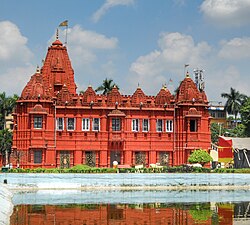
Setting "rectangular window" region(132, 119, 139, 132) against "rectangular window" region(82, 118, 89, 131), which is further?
"rectangular window" region(132, 119, 139, 132)

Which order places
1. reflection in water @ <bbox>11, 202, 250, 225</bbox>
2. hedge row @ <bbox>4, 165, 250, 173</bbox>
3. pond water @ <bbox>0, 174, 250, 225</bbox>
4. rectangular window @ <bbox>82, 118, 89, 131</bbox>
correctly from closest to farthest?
1. reflection in water @ <bbox>11, 202, 250, 225</bbox>
2. pond water @ <bbox>0, 174, 250, 225</bbox>
3. hedge row @ <bbox>4, 165, 250, 173</bbox>
4. rectangular window @ <bbox>82, 118, 89, 131</bbox>

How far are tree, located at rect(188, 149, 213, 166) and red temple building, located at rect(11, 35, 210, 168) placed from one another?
7.09 feet

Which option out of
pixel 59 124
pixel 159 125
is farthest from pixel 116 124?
pixel 59 124

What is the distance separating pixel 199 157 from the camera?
193 ft

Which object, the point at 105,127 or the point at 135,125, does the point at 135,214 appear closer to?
the point at 105,127

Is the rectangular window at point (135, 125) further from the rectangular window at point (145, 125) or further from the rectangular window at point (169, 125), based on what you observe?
the rectangular window at point (169, 125)

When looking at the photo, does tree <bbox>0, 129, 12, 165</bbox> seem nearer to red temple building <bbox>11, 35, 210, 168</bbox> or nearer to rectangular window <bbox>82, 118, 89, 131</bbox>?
red temple building <bbox>11, 35, 210, 168</bbox>

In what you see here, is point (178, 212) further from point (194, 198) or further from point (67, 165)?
point (67, 165)

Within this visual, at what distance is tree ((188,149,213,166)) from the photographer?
193 feet

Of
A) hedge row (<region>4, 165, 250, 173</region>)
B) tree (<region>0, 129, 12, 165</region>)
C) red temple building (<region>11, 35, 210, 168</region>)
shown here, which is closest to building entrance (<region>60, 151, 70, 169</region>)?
red temple building (<region>11, 35, 210, 168</region>)

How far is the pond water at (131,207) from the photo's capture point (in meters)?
33.9

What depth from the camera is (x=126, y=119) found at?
6219 cm

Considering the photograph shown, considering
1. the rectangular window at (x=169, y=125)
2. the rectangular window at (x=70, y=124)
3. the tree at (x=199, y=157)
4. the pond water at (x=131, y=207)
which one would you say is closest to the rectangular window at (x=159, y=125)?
the rectangular window at (x=169, y=125)

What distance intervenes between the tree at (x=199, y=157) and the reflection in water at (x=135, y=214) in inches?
625
